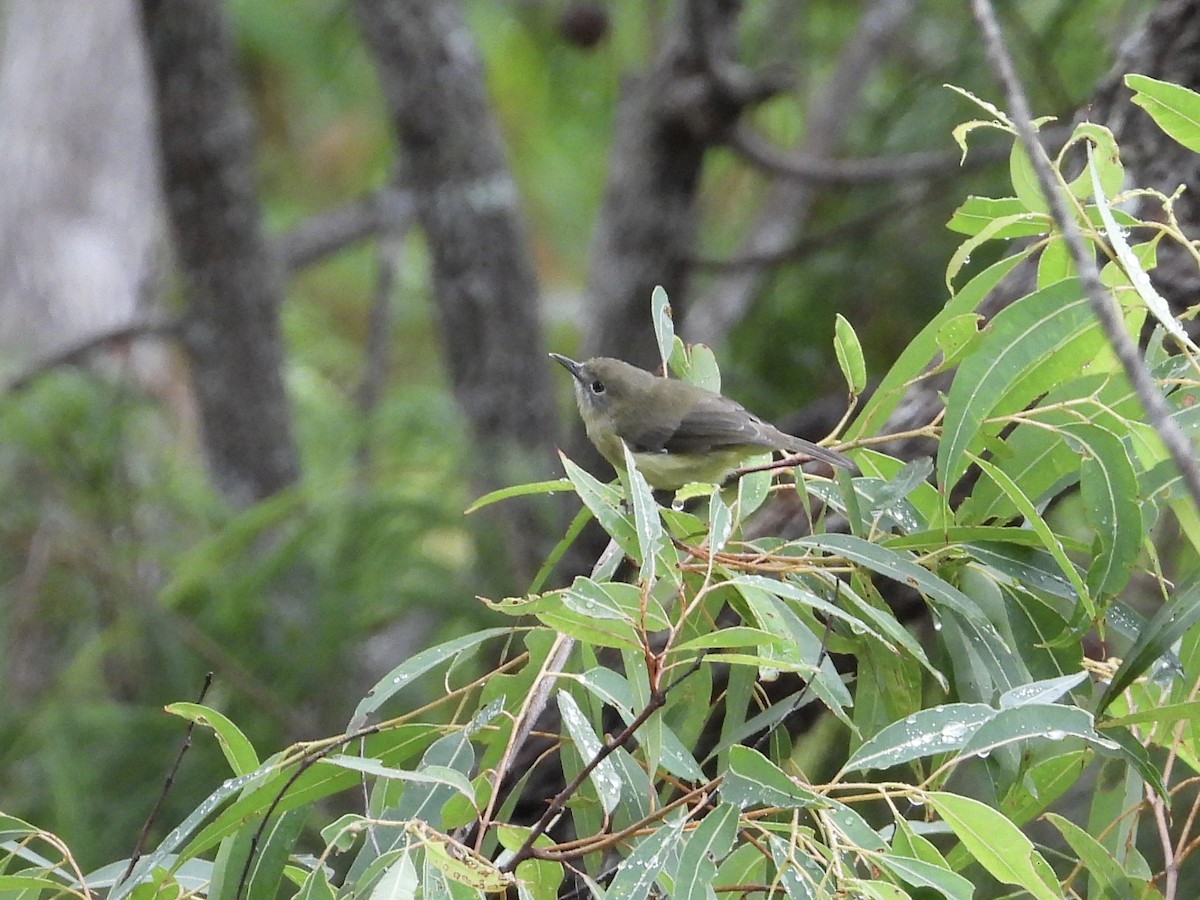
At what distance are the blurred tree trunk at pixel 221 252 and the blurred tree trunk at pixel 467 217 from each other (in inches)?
23.8

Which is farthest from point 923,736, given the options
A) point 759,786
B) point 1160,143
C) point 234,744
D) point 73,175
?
point 73,175

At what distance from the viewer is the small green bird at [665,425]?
3.06 meters

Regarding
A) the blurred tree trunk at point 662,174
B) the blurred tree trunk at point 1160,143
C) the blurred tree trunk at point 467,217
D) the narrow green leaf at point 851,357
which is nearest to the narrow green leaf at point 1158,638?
the narrow green leaf at point 851,357

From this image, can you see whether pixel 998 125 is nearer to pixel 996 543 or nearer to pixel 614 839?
pixel 996 543

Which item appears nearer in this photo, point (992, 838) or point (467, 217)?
point (992, 838)

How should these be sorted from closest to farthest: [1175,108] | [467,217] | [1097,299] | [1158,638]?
[1097,299], [1158,638], [1175,108], [467,217]

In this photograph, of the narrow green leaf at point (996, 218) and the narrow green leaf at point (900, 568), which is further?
the narrow green leaf at point (996, 218)

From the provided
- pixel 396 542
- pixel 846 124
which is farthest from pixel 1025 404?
pixel 846 124

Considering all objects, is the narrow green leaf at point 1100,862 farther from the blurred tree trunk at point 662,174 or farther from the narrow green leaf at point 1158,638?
the blurred tree trunk at point 662,174

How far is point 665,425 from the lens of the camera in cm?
345

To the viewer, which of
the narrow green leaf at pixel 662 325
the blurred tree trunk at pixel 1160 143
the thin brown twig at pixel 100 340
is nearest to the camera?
the narrow green leaf at pixel 662 325

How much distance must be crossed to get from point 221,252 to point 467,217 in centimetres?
96

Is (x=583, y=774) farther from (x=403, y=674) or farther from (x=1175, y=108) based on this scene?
(x=1175, y=108)

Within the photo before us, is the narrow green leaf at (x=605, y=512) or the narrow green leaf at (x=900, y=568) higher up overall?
the narrow green leaf at (x=605, y=512)
